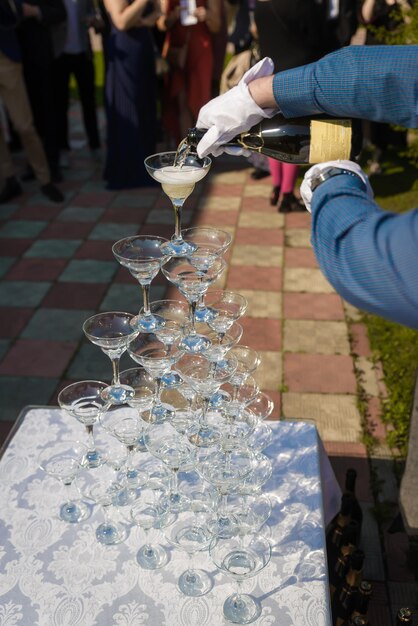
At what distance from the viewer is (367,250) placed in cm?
142

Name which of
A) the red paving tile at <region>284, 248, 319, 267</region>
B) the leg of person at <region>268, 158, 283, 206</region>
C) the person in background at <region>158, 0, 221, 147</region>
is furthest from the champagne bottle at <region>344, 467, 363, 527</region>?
the person in background at <region>158, 0, 221, 147</region>

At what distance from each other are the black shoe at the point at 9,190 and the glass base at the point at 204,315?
4782mm

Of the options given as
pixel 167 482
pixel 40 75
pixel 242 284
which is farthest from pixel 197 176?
pixel 40 75

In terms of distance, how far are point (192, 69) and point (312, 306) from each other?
3.04m

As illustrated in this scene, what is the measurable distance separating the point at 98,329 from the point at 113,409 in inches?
18.6

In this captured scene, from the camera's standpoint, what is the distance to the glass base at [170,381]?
6.26ft

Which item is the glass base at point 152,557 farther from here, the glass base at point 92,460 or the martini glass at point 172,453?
the glass base at point 92,460

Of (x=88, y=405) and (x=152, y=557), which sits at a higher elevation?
(x=88, y=405)

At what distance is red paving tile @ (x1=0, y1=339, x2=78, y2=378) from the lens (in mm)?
3959

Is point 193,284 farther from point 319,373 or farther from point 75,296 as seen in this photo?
point 75,296

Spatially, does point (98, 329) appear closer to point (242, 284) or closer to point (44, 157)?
point (242, 284)

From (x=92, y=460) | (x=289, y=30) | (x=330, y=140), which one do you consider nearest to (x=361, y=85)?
(x=330, y=140)

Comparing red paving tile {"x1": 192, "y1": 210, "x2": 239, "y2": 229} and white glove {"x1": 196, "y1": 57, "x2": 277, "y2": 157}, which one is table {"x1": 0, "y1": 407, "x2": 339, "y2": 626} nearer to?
white glove {"x1": 196, "y1": 57, "x2": 277, "y2": 157}

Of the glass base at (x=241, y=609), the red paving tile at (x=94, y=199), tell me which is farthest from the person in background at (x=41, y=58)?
the glass base at (x=241, y=609)
